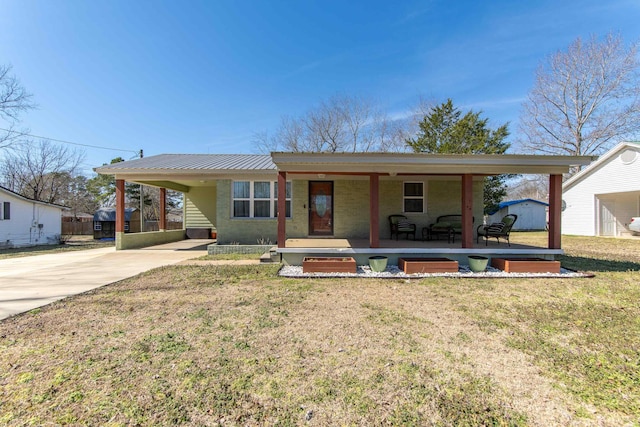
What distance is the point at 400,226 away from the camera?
380 inches

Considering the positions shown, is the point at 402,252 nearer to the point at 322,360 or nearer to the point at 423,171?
the point at 423,171

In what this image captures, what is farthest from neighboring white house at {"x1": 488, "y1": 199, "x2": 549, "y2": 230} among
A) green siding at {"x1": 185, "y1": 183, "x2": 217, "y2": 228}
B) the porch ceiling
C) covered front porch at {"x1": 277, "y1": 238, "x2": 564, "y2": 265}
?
green siding at {"x1": 185, "y1": 183, "x2": 217, "y2": 228}

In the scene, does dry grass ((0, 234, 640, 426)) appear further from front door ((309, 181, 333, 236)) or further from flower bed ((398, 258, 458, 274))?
front door ((309, 181, 333, 236))

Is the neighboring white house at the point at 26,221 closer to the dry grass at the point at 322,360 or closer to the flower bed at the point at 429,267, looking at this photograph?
the dry grass at the point at 322,360

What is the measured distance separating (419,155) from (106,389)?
6669 mm

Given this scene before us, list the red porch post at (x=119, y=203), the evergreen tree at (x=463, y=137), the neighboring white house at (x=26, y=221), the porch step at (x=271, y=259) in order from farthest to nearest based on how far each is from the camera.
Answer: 1. the evergreen tree at (x=463, y=137)
2. the neighboring white house at (x=26, y=221)
3. the red porch post at (x=119, y=203)
4. the porch step at (x=271, y=259)

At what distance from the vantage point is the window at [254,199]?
10.8 m

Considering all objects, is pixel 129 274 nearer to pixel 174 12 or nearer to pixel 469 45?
pixel 174 12

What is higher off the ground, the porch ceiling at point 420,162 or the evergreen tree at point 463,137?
the evergreen tree at point 463,137

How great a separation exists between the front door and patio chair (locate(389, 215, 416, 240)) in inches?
85.4

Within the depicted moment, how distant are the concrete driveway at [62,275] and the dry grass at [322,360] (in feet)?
2.11

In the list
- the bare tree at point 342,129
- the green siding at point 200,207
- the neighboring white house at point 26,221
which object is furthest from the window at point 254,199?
the bare tree at point 342,129

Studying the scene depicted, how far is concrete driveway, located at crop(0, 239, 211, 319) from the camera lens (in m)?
4.84

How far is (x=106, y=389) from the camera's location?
93.3 inches
